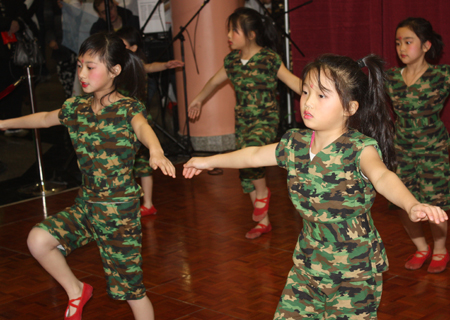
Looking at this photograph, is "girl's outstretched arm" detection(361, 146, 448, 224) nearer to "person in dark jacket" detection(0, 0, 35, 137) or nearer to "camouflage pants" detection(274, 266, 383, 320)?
"camouflage pants" detection(274, 266, 383, 320)

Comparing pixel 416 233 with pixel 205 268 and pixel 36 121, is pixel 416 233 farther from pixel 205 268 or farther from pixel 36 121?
pixel 36 121

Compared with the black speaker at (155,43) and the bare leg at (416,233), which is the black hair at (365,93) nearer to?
the bare leg at (416,233)

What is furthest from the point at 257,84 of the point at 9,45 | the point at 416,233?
the point at 9,45

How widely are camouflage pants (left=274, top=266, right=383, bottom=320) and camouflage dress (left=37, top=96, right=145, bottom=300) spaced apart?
0.81 meters

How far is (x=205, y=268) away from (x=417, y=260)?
1264 millimetres

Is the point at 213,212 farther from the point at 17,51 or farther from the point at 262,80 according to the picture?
the point at 17,51

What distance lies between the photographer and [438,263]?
3.13 m

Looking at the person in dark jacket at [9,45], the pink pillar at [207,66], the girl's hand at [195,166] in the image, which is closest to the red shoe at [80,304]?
the girl's hand at [195,166]

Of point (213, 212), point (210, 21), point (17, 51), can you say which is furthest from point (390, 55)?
point (17, 51)

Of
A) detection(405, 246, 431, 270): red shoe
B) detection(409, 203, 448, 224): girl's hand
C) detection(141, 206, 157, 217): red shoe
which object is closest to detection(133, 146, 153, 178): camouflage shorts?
detection(141, 206, 157, 217): red shoe

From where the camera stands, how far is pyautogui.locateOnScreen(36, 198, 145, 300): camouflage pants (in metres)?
2.35

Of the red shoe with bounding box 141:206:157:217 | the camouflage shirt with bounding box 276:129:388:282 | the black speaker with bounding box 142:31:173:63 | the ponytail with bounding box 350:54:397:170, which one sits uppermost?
the black speaker with bounding box 142:31:173:63

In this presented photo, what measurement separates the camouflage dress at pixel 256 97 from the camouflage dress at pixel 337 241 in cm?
180

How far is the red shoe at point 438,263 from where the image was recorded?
3102 mm
